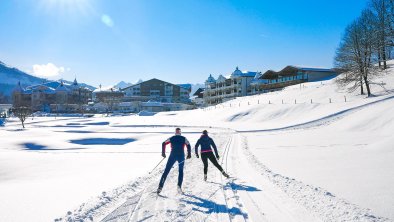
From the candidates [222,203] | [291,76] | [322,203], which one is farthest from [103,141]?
[291,76]

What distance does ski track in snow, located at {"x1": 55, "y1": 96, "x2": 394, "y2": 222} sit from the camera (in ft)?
20.3

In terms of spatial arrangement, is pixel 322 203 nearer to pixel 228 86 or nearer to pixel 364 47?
pixel 364 47

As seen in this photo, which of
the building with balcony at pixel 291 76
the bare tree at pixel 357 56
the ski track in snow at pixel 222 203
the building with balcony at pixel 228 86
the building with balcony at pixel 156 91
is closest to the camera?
the ski track in snow at pixel 222 203

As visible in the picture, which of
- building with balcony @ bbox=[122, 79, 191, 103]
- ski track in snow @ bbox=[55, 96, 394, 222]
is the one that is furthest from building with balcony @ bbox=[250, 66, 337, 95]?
ski track in snow @ bbox=[55, 96, 394, 222]

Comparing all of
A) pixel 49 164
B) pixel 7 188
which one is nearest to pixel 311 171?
pixel 7 188

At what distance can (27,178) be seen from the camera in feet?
34.8

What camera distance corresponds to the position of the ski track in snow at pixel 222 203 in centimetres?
620

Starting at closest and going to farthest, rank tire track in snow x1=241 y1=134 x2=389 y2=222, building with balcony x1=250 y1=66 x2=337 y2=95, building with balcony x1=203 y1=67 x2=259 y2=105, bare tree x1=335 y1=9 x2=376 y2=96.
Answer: tire track in snow x1=241 y1=134 x2=389 y2=222, bare tree x1=335 y1=9 x2=376 y2=96, building with balcony x1=250 y1=66 x2=337 y2=95, building with balcony x1=203 y1=67 x2=259 y2=105

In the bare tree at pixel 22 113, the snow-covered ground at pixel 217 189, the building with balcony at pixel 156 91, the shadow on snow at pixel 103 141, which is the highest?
the building with balcony at pixel 156 91

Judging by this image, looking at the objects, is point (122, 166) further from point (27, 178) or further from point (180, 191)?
point (180, 191)

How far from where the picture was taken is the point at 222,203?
7.21 metres

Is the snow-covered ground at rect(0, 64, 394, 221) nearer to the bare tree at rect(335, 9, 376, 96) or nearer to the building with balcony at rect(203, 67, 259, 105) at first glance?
the bare tree at rect(335, 9, 376, 96)

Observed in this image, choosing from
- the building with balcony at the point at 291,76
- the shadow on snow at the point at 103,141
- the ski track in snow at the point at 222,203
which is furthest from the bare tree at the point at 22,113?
the building with balcony at the point at 291,76

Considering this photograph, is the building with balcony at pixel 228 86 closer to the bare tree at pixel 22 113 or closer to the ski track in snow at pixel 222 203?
the bare tree at pixel 22 113
